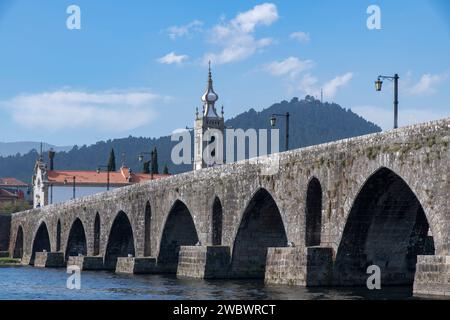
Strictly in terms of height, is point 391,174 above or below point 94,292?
above

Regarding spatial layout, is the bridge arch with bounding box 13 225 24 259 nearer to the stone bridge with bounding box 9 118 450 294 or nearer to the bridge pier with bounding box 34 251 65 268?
the bridge pier with bounding box 34 251 65 268

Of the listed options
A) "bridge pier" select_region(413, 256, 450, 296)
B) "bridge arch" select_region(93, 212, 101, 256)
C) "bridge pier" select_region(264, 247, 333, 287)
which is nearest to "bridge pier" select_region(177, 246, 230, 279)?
"bridge pier" select_region(264, 247, 333, 287)

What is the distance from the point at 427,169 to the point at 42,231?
8206 cm

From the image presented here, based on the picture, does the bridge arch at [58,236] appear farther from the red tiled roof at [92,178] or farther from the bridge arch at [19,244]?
the red tiled roof at [92,178]

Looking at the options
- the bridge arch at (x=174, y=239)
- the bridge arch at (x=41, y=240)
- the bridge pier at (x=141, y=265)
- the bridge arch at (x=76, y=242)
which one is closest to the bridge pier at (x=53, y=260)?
the bridge arch at (x=76, y=242)

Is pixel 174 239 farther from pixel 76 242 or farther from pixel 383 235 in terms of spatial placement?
pixel 76 242

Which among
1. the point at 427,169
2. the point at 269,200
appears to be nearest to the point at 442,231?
the point at 427,169

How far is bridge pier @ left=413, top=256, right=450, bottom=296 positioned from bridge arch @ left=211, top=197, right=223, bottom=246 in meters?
25.1

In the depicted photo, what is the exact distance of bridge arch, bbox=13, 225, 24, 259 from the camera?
13051 cm

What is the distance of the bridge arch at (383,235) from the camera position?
1892 inches

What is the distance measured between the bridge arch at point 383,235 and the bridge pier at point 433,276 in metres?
8.13

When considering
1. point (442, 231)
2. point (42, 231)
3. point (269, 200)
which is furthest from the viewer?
point (42, 231)
